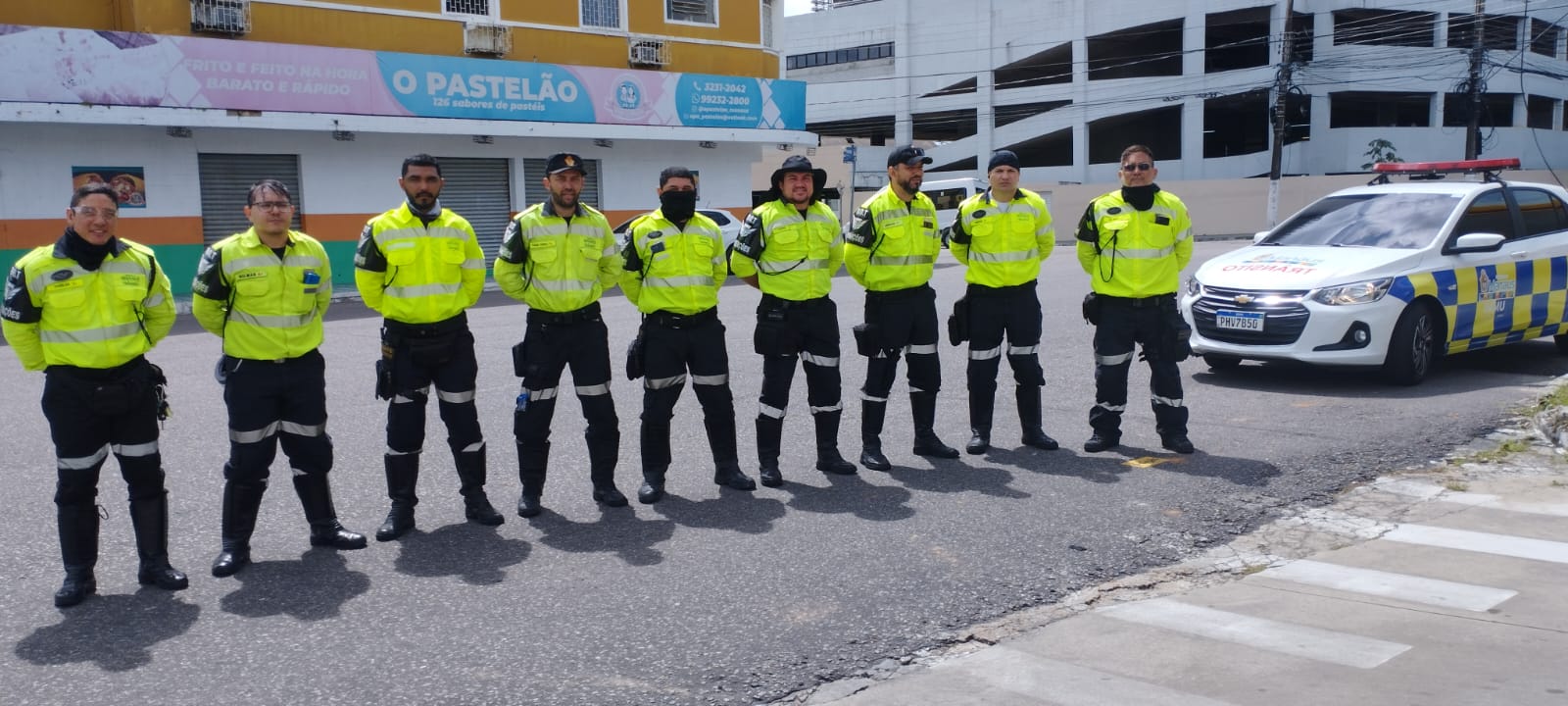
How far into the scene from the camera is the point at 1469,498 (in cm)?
647

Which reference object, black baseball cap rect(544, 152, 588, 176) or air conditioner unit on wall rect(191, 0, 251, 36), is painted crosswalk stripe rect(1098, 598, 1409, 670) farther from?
air conditioner unit on wall rect(191, 0, 251, 36)

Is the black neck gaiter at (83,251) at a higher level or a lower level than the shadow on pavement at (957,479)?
higher

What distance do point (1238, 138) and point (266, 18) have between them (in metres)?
46.9

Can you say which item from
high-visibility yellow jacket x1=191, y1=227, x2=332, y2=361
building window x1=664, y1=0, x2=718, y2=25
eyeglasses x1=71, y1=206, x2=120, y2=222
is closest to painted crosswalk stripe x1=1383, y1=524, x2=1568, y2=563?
high-visibility yellow jacket x1=191, y1=227, x2=332, y2=361

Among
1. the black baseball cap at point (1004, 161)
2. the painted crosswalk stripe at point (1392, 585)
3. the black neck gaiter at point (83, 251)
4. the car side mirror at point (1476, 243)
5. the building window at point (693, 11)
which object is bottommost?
the painted crosswalk stripe at point (1392, 585)

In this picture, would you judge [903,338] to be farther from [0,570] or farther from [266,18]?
[266,18]

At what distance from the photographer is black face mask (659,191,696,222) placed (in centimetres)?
656

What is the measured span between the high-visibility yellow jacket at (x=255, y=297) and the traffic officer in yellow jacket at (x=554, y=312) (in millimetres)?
1005

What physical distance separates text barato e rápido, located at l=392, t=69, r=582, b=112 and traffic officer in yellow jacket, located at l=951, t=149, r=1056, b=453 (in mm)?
17581

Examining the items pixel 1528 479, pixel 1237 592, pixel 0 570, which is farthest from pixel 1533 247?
pixel 0 570

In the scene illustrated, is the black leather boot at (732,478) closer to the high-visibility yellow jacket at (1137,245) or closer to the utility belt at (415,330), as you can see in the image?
the utility belt at (415,330)

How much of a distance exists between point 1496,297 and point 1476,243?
79cm

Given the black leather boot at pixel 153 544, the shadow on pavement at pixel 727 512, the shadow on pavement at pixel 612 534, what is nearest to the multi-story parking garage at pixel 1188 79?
the shadow on pavement at pixel 727 512

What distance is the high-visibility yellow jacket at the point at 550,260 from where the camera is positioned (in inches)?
246
